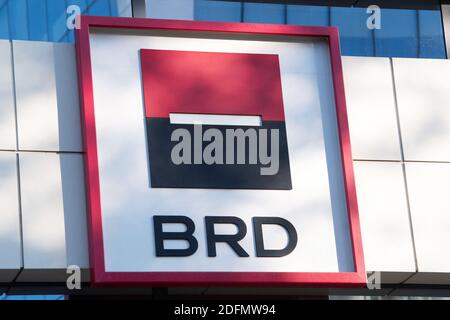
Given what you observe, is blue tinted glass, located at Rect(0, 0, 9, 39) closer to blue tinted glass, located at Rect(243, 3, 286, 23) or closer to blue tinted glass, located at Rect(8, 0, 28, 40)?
blue tinted glass, located at Rect(8, 0, 28, 40)

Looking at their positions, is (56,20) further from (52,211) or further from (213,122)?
(52,211)

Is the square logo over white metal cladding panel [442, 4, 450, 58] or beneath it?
beneath

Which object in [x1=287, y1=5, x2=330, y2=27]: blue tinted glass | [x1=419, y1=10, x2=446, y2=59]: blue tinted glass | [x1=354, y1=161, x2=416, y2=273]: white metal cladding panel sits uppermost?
[x1=287, y1=5, x2=330, y2=27]: blue tinted glass

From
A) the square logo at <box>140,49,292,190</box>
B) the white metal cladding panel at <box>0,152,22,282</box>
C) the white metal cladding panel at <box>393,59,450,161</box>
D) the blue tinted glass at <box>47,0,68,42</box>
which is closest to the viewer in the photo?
the white metal cladding panel at <box>0,152,22,282</box>

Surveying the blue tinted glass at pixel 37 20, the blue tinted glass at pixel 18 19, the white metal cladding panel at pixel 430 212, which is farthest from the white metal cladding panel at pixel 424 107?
the blue tinted glass at pixel 18 19

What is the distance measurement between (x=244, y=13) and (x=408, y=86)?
168 centimetres

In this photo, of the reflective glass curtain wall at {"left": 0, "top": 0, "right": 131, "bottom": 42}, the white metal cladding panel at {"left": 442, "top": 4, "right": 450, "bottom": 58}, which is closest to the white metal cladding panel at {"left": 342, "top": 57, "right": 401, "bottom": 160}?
the white metal cladding panel at {"left": 442, "top": 4, "right": 450, "bottom": 58}

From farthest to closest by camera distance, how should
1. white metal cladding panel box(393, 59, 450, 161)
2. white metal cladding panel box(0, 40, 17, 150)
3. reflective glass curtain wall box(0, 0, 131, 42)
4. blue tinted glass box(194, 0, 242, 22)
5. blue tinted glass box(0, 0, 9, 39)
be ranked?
blue tinted glass box(0, 0, 9, 39), reflective glass curtain wall box(0, 0, 131, 42), blue tinted glass box(194, 0, 242, 22), white metal cladding panel box(393, 59, 450, 161), white metal cladding panel box(0, 40, 17, 150)

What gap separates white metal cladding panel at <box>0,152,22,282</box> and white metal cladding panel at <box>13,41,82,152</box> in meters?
0.18

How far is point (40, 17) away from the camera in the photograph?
75.3 ft

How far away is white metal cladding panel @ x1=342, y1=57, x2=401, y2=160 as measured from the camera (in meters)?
9.44

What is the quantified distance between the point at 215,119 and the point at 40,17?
14.5 meters
